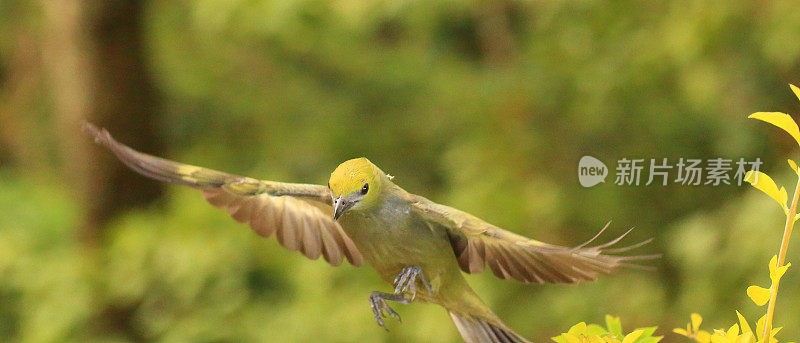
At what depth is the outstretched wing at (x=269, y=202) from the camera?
2.34ft

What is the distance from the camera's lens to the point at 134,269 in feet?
9.84

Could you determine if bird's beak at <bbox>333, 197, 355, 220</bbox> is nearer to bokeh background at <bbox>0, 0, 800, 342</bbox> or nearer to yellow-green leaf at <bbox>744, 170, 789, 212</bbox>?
yellow-green leaf at <bbox>744, 170, 789, 212</bbox>

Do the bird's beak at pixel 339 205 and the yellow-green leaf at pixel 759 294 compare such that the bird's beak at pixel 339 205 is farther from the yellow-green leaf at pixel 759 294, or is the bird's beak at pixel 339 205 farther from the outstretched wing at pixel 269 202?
the yellow-green leaf at pixel 759 294

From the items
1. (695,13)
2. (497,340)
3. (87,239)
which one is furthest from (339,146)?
(497,340)

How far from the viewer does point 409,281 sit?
2.22 ft

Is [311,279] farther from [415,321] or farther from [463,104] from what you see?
[463,104]

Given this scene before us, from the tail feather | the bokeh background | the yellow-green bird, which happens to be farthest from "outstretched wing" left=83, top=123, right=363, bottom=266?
the bokeh background

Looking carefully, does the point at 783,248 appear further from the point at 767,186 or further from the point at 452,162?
the point at 452,162

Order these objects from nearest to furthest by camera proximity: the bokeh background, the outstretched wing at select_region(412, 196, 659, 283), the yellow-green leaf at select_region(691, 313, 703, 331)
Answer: the outstretched wing at select_region(412, 196, 659, 283) < the yellow-green leaf at select_region(691, 313, 703, 331) < the bokeh background

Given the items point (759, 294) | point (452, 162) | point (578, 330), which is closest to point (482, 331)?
point (578, 330)

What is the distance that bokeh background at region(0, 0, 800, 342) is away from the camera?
2711 millimetres

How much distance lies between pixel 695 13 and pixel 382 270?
7.29ft

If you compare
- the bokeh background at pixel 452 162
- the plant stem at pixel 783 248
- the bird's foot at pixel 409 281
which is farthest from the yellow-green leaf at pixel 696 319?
the bokeh background at pixel 452 162

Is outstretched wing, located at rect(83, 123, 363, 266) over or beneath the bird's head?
beneath
